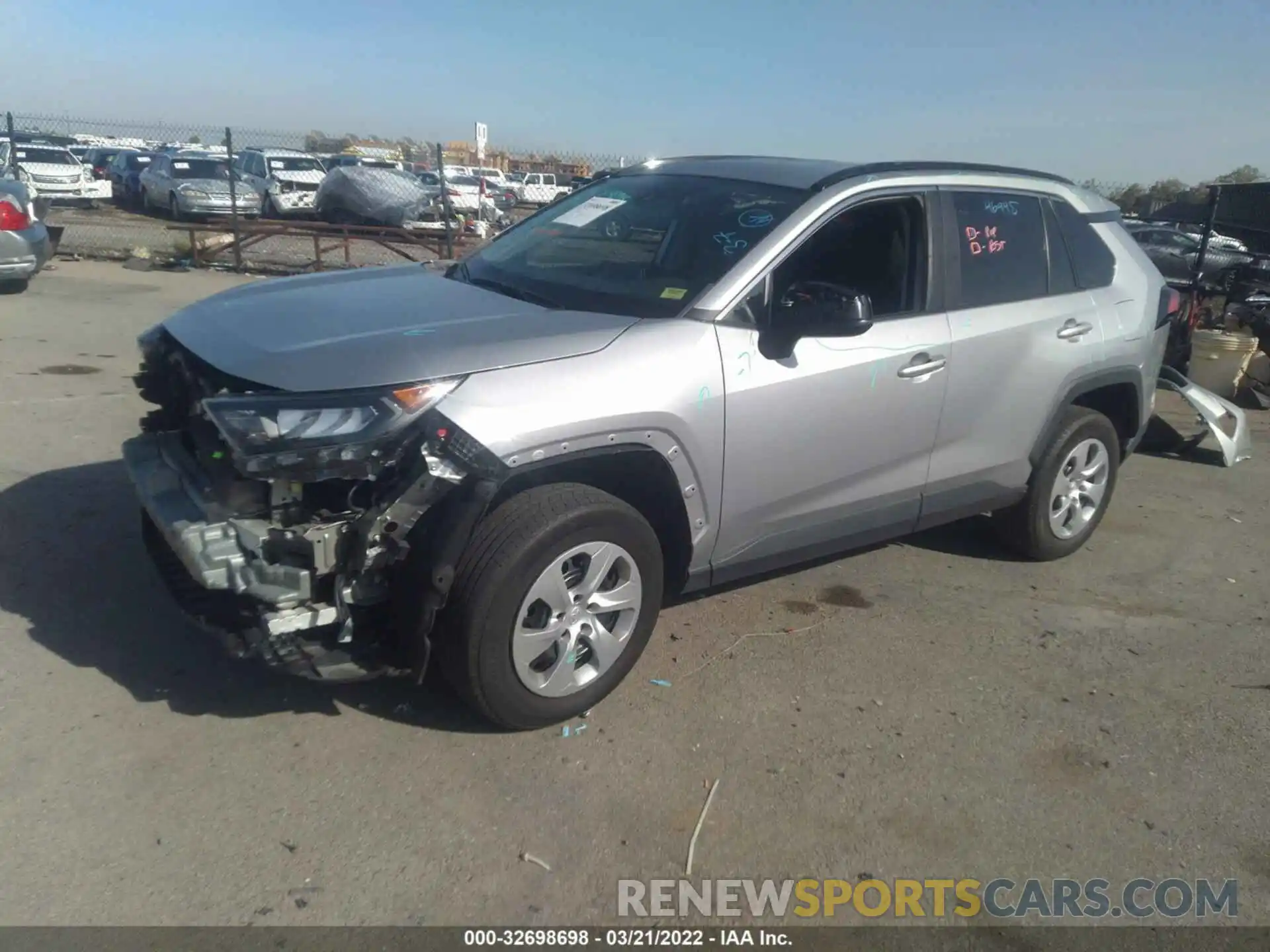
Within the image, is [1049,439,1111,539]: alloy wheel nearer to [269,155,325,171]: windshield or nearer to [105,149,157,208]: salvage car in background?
[269,155,325,171]: windshield

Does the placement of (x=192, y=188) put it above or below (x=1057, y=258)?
below

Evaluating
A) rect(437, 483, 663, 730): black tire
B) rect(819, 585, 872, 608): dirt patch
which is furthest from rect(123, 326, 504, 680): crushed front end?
rect(819, 585, 872, 608): dirt patch

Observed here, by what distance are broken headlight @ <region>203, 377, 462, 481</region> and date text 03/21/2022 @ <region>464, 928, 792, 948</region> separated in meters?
1.31

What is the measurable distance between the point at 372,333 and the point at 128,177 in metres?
29.6

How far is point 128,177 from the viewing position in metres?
28.6

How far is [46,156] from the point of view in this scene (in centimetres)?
2497

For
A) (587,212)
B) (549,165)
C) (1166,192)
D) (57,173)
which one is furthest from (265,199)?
(1166,192)

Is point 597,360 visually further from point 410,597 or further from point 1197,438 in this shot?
point 1197,438

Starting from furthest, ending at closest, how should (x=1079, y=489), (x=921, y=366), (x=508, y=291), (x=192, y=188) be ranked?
(x=192, y=188)
(x=1079, y=489)
(x=921, y=366)
(x=508, y=291)

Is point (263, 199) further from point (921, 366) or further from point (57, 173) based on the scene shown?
point (921, 366)

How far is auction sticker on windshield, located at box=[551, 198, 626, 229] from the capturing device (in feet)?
14.7

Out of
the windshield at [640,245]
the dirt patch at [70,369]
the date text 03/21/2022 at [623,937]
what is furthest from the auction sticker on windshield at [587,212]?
the dirt patch at [70,369]

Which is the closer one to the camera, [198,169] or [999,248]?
[999,248]

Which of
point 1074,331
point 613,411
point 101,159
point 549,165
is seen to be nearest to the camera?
point 613,411
